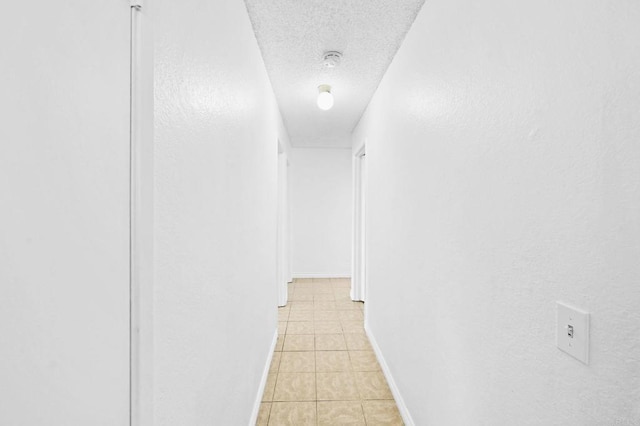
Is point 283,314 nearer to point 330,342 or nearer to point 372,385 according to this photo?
point 330,342

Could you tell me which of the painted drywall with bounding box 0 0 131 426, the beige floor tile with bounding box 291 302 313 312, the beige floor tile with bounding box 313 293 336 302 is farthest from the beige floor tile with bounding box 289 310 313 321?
the painted drywall with bounding box 0 0 131 426

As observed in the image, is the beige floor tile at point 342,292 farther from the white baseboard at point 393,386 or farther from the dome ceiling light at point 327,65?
the dome ceiling light at point 327,65

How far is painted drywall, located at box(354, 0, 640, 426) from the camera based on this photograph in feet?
2.01

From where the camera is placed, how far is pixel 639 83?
0.57 m

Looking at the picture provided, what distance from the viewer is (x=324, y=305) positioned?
4.14 metres

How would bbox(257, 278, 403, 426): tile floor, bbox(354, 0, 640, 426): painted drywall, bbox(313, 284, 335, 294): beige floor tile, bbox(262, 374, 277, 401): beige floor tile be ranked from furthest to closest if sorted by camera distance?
bbox(313, 284, 335, 294): beige floor tile → bbox(262, 374, 277, 401): beige floor tile → bbox(257, 278, 403, 426): tile floor → bbox(354, 0, 640, 426): painted drywall

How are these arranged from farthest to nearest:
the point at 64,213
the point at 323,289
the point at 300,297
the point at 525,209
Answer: the point at 323,289 → the point at 300,297 → the point at 525,209 → the point at 64,213

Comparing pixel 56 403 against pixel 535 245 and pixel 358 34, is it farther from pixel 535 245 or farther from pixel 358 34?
pixel 358 34

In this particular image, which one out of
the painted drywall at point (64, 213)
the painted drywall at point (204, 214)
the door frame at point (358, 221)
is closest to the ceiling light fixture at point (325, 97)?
the painted drywall at point (204, 214)

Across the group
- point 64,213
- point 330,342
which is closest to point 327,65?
point 64,213

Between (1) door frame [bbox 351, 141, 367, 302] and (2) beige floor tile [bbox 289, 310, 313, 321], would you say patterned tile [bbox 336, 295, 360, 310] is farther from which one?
(2) beige floor tile [bbox 289, 310, 313, 321]

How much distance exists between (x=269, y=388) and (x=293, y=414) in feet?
A: 1.11

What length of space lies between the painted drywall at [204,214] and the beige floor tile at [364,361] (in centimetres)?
106

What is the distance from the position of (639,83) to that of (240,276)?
1513 mm
